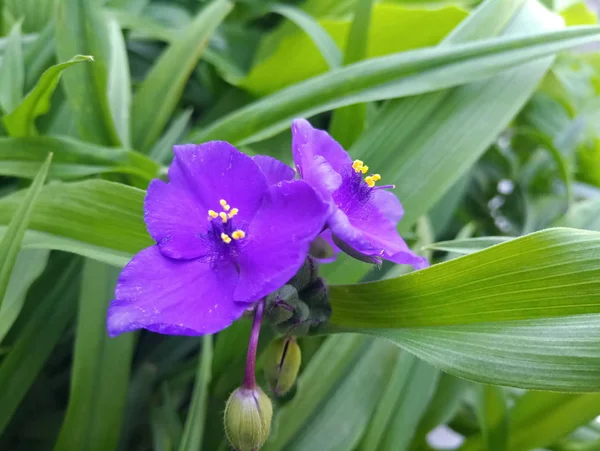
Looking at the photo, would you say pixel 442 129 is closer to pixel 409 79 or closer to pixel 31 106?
pixel 409 79

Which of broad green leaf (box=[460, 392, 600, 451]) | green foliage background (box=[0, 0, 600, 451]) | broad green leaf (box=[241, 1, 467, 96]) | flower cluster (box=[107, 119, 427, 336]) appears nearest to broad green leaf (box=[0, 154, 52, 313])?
green foliage background (box=[0, 0, 600, 451])

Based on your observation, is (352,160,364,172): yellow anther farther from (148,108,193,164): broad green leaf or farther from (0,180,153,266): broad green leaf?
(148,108,193,164): broad green leaf

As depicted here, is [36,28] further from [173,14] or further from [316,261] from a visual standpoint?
[316,261]

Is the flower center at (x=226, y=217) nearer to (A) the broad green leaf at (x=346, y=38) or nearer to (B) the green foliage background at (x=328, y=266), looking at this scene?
(B) the green foliage background at (x=328, y=266)

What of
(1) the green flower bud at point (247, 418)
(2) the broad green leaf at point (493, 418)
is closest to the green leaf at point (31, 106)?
(1) the green flower bud at point (247, 418)

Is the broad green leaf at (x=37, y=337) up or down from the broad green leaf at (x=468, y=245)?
down

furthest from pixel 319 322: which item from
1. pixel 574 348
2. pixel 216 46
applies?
pixel 216 46
